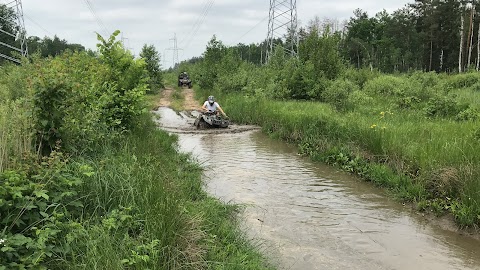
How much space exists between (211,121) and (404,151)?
967 centimetres

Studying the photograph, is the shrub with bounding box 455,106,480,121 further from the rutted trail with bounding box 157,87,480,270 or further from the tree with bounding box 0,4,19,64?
the tree with bounding box 0,4,19,64

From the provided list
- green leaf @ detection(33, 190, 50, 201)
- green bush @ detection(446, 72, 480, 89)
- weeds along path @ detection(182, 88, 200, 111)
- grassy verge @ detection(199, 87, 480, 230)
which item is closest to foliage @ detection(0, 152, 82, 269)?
green leaf @ detection(33, 190, 50, 201)

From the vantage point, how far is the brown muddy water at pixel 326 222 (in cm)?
543

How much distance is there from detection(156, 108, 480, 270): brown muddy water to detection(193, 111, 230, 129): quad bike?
586cm

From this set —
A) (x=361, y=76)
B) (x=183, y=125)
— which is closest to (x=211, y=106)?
(x=183, y=125)

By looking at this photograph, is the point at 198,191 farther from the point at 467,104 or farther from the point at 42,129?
the point at 467,104

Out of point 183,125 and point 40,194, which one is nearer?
point 40,194

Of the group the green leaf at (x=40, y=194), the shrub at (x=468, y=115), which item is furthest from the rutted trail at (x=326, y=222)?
the shrub at (x=468, y=115)

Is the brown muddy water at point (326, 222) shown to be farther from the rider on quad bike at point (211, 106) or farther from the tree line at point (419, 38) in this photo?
the tree line at point (419, 38)

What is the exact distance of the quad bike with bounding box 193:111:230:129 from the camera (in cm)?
1686

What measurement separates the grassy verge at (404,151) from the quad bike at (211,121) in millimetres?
3199

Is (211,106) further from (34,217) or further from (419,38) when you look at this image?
(419,38)

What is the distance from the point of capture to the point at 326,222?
6.69 m

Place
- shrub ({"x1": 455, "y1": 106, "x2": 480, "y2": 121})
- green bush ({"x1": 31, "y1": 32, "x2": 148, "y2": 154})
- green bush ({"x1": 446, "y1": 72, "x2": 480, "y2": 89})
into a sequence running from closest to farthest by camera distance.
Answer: green bush ({"x1": 31, "y1": 32, "x2": 148, "y2": 154})
shrub ({"x1": 455, "y1": 106, "x2": 480, "y2": 121})
green bush ({"x1": 446, "y1": 72, "x2": 480, "y2": 89})
